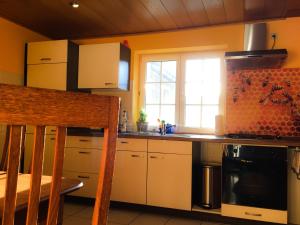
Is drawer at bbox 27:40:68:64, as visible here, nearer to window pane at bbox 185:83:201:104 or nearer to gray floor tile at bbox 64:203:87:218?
window pane at bbox 185:83:201:104

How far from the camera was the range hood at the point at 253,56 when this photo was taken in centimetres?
278

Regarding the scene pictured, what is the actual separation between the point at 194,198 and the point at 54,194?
2607mm

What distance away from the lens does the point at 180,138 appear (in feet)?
9.32

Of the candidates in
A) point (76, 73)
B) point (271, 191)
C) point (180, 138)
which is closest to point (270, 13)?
point (180, 138)

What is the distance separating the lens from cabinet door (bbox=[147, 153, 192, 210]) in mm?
2822

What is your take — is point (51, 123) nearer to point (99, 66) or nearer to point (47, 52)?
point (99, 66)

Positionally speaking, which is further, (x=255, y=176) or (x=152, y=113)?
(x=152, y=113)

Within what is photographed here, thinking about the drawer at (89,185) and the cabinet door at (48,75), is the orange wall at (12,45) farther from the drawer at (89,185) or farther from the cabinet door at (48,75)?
the drawer at (89,185)

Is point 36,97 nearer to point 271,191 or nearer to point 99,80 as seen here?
point 271,191

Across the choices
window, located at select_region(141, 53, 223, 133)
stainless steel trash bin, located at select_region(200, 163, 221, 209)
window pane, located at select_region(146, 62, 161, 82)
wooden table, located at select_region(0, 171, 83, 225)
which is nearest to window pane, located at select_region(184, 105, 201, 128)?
window, located at select_region(141, 53, 223, 133)

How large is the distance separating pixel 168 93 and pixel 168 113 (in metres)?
0.27

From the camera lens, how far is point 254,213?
2.58 metres

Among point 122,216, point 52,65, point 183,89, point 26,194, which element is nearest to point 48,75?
point 52,65

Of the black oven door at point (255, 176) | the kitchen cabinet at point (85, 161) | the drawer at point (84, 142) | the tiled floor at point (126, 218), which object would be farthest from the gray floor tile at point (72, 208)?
the black oven door at point (255, 176)
